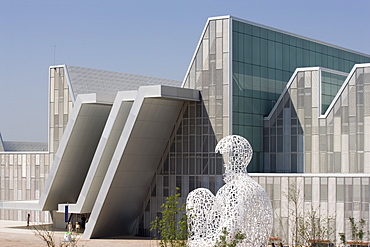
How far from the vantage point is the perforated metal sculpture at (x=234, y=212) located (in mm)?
35594

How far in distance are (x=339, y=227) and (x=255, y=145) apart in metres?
10.9

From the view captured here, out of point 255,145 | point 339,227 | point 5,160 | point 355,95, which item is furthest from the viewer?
point 5,160

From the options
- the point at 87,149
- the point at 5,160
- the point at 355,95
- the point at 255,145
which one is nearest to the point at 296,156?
the point at 255,145

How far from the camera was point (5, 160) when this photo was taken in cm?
6488

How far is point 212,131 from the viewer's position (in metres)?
48.7

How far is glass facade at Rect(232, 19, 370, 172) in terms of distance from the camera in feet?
161

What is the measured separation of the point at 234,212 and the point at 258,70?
1791 centimetres

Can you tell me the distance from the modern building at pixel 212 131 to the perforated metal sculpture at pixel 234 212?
7639 mm

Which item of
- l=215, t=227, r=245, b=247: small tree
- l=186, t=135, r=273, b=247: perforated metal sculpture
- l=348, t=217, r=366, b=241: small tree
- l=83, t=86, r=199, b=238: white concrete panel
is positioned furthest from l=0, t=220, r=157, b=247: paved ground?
l=348, t=217, r=366, b=241: small tree

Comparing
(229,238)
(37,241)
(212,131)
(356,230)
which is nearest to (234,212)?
(229,238)

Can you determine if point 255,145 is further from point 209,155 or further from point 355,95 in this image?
point 355,95

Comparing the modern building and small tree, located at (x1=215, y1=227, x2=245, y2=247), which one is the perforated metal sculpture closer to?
small tree, located at (x1=215, y1=227, x2=245, y2=247)

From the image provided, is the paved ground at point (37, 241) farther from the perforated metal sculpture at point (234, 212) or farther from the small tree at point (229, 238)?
the small tree at point (229, 238)

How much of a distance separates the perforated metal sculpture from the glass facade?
11.9m
